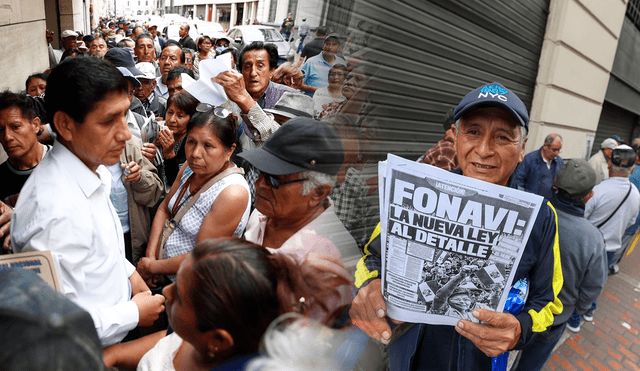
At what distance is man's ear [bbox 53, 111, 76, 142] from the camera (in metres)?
1.14

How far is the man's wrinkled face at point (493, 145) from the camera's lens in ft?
4.24

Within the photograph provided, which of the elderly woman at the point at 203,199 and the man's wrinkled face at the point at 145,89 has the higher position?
the man's wrinkled face at the point at 145,89

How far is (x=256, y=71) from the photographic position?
9.60ft

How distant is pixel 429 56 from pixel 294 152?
117 inches

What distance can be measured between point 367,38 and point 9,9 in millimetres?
3268

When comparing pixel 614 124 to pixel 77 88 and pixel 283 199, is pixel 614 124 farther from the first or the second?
pixel 77 88

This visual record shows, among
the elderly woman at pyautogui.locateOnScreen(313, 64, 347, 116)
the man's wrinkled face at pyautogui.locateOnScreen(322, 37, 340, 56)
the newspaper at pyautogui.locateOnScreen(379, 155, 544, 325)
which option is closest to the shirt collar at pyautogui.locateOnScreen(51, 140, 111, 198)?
the newspaper at pyautogui.locateOnScreen(379, 155, 544, 325)

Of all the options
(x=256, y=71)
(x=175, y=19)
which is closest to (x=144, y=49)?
(x=256, y=71)

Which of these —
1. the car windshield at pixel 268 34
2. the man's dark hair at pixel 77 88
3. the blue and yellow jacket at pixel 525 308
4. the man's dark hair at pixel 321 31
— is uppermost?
the car windshield at pixel 268 34

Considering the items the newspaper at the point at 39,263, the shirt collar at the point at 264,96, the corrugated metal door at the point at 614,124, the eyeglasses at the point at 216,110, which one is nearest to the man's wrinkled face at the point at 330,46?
the shirt collar at the point at 264,96

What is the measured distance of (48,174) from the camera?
1139mm

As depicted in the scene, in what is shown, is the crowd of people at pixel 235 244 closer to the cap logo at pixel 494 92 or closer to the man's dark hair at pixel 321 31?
the cap logo at pixel 494 92

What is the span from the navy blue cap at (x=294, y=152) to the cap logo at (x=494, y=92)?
0.59 meters

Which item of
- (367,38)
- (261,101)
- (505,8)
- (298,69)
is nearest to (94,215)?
(261,101)
